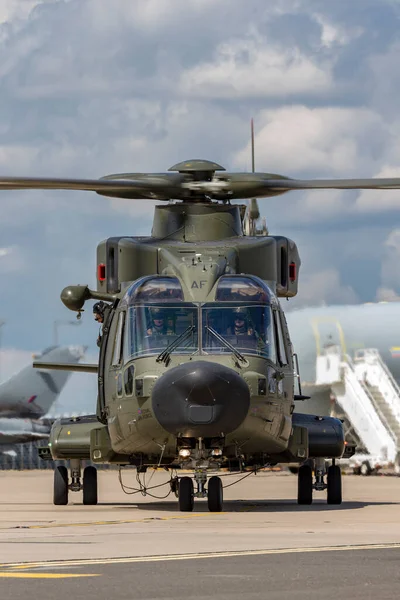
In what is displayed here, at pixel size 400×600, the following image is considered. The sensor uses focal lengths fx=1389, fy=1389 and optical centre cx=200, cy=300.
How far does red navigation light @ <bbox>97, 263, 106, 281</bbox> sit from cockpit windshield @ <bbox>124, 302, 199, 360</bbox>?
2.91 meters

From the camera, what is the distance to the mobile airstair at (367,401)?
6062cm

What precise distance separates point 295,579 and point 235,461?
11.4m

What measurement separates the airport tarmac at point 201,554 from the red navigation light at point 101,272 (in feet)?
14.8

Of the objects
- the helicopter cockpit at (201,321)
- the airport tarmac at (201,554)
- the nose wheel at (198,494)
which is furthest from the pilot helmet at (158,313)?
the airport tarmac at (201,554)

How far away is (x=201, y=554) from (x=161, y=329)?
855 cm

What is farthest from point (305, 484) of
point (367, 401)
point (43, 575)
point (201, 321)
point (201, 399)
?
point (367, 401)

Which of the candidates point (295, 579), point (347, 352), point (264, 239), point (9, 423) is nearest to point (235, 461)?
point (264, 239)

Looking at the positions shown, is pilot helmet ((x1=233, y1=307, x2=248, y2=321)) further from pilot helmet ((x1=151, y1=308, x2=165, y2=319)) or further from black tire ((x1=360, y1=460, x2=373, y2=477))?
black tire ((x1=360, y1=460, x2=373, y2=477))

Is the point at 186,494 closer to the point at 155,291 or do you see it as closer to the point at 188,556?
the point at 155,291

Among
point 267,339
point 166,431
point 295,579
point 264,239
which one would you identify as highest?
point 264,239

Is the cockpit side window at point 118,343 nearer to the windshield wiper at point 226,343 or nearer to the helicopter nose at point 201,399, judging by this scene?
the windshield wiper at point 226,343

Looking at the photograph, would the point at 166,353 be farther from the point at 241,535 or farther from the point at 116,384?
the point at 241,535

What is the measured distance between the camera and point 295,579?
11078 mm

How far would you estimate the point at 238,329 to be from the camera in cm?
2167
